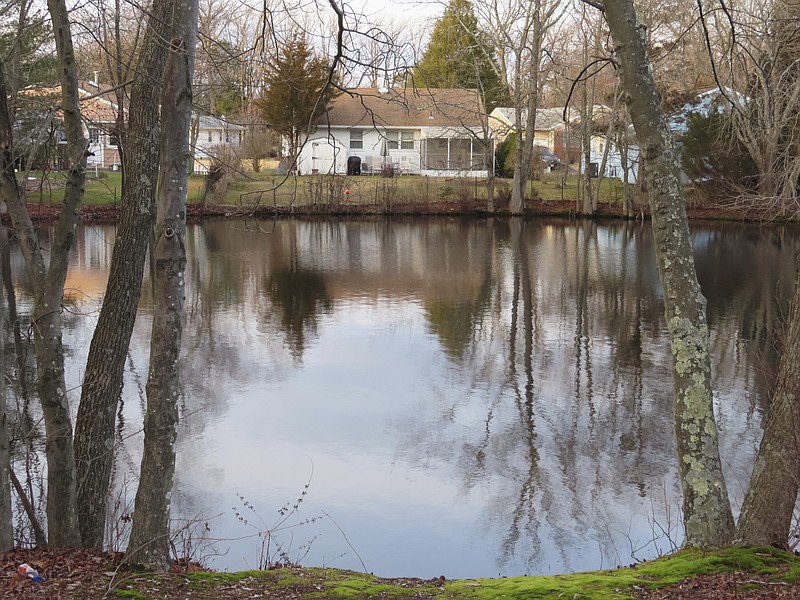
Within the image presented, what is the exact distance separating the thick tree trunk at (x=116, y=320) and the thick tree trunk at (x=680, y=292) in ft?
11.7

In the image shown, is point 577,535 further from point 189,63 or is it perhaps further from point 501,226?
point 501,226

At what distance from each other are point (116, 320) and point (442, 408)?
6616 mm

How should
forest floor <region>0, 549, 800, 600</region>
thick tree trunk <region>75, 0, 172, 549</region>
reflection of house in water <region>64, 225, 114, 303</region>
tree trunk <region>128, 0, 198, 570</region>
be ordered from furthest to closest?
reflection of house in water <region>64, 225, 114, 303</region> → thick tree trunk <region>75, 0, 172, 549</region> → tree trunk <region>128, 0, 198, 570</region> → forest floor <region>0, 549, 800, 600</region>

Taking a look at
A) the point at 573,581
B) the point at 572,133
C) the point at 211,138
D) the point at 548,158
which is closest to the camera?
the point at 573,581

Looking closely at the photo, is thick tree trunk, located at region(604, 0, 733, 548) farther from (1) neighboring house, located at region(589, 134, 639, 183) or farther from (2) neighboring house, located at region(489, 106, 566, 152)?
(2) neighboring house, located at region(489, 106, 566, 152)

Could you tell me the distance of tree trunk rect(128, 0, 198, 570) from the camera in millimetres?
5180

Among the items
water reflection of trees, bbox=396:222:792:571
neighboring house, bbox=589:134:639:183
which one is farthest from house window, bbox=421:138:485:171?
water reflection of trees, bbox=396:222:792:571

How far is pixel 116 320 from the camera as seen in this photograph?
7137mm

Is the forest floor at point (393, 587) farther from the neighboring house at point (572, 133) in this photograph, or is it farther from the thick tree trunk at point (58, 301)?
the neighboring house at point (572, 133)

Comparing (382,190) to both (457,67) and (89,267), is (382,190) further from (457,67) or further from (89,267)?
(89,267)

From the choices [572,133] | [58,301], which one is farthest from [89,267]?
[572,133]

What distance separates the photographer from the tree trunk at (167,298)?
5.18m

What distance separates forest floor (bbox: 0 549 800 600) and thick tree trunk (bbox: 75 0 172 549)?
1.26 m

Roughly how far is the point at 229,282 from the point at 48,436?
1775cm
